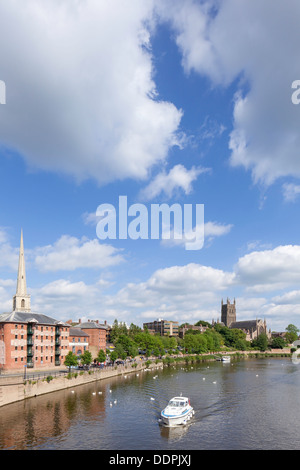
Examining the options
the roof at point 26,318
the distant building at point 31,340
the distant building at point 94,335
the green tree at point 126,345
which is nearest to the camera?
the distant building at point 31,340

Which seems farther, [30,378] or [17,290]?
[17,290]

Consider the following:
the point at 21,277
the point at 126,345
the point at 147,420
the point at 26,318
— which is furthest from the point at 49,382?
the point at 21,277

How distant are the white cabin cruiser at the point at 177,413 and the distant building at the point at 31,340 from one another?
48935mm

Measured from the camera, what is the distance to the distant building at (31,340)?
3812 inches

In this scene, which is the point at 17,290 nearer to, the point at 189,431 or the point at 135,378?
the point at 135,378

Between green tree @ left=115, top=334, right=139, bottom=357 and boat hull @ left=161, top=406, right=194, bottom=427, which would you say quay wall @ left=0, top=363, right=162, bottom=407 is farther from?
green tree @ left=115, top=334, right=139, bottom=357

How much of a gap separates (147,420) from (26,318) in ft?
190

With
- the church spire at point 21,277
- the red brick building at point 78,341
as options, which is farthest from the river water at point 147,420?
the church spire at point 21,277

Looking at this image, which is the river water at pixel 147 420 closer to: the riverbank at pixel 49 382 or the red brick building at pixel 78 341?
the riverbank at pixel 49 382
